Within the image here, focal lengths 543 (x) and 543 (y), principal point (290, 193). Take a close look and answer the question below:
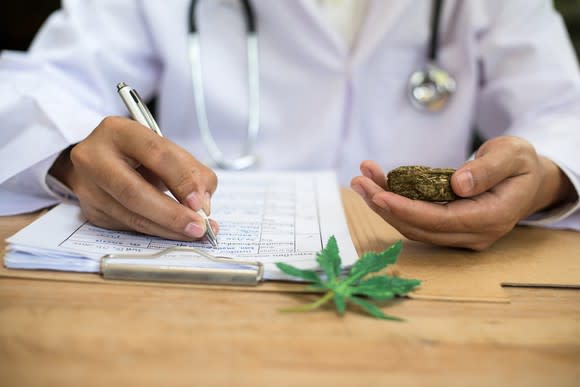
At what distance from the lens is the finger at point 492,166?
0.55 meters

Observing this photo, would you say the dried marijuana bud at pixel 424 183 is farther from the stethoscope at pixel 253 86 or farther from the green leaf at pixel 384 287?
the stethoscope at pixel 253 86

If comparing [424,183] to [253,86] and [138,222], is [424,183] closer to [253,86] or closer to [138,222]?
[138,222]

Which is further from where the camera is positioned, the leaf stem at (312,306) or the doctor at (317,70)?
the doctor at (317,70)


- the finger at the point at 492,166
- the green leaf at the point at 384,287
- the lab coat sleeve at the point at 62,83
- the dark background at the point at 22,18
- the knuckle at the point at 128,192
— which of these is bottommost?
the green leaf at the point at 384,287

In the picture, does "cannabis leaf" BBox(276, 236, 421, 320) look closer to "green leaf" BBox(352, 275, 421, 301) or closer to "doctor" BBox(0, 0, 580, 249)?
"green leaf" BBox(352, 275, 421, 301)

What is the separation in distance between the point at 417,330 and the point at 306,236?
19 cm

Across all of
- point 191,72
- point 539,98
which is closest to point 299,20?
point 191,72

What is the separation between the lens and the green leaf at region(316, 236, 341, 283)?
0.49 metres

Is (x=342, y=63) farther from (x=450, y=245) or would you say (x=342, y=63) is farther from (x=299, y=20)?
(x=450, y=245)

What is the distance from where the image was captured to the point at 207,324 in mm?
435

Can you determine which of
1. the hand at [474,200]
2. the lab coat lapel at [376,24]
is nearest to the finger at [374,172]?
the hand at [474,200]

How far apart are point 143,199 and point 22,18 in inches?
54.2

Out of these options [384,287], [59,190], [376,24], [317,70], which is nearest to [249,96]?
[317,70]

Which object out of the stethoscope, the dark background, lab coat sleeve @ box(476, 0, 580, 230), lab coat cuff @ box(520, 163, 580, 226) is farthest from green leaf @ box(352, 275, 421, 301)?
the dark background
